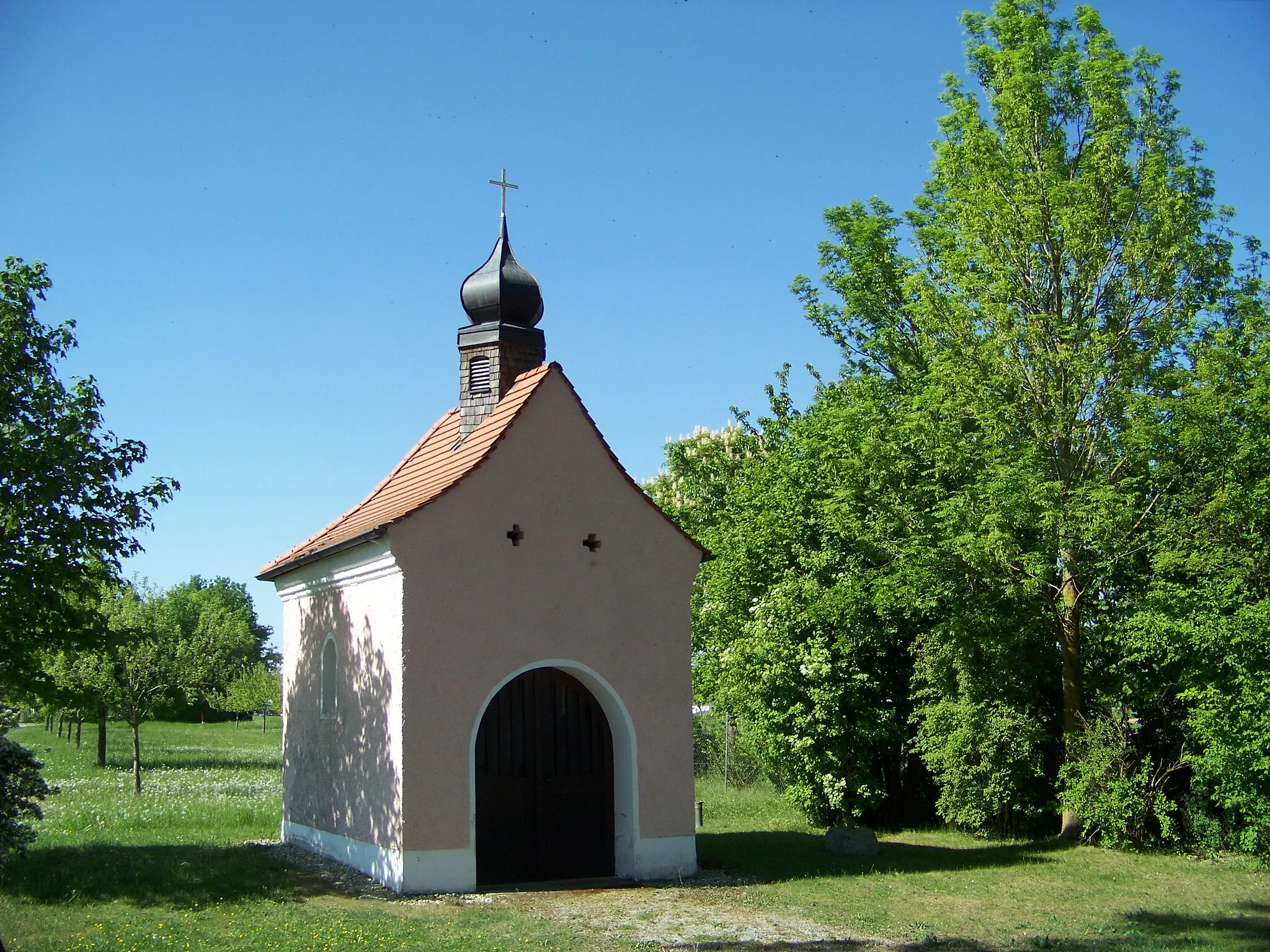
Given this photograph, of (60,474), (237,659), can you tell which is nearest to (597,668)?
(60,474)

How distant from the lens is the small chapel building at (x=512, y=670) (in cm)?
1272

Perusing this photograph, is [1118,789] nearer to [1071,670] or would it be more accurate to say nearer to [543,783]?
[1071,670]

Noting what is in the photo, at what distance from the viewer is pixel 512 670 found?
43.5 feet

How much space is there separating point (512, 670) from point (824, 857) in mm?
5797

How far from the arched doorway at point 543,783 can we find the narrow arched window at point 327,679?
2.98 metres

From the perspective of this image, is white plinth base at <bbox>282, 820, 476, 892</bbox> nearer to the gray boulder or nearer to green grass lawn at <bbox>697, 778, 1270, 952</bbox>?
green grass lawn at <bbox>697, 778, 1270, 952</bbox>

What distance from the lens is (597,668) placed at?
13.9 m

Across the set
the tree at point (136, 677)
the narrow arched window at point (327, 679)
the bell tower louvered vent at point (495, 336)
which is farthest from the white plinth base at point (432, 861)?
the tree at point (136, 677)

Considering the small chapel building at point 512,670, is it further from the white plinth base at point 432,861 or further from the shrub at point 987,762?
the shrub at point 987,762

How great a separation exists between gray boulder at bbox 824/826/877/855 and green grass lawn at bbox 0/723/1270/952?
281 mm

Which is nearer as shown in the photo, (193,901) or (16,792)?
(193,901)

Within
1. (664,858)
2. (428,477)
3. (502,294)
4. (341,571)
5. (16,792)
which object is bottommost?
(664,858)

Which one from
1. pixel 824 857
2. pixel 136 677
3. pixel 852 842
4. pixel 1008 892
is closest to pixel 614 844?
pixel 824 857

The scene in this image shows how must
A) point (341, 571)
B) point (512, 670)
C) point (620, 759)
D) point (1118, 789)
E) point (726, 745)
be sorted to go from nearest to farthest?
point (512, 670) < point (620, 759) < point (341, 571) < point (1118, 789) < point (726, 745)
